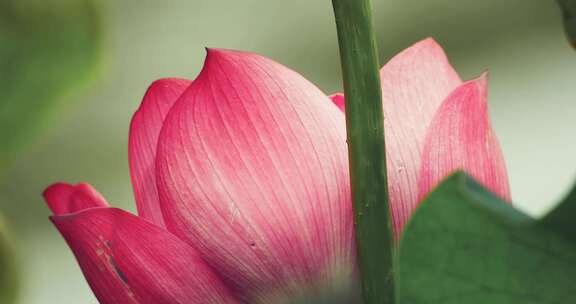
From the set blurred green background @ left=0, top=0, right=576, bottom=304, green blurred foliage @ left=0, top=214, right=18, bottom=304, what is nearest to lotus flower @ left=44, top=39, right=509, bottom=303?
green blurred foliage @ left=0, top=214, right=18, bottom=304

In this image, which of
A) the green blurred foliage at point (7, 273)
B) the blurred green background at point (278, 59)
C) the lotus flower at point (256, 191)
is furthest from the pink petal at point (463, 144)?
the blurred green background at point (278, 59)

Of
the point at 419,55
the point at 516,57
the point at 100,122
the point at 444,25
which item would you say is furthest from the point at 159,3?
the point at 419,55

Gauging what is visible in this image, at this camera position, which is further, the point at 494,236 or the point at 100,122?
the point at 100,122

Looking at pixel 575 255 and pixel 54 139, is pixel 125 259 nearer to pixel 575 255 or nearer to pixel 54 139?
pixel 575 255

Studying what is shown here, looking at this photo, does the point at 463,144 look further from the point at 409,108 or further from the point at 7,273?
the point at 7,273

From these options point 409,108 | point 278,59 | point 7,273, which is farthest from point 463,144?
point 278,59

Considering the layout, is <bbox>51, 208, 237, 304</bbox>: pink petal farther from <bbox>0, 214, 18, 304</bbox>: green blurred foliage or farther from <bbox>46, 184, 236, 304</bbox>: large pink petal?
<bbox>0, 214, 18, 304</bbox>: green blurred foliage
